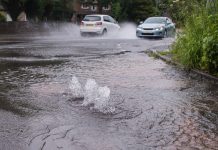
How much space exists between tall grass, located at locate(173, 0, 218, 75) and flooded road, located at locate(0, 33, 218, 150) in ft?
1.78

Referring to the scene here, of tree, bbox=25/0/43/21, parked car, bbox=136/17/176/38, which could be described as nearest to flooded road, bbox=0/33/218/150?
parked car, bbox=136/17/176/38

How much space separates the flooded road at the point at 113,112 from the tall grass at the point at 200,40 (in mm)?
541

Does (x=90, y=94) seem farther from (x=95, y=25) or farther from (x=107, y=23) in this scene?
(x=107, y=23)

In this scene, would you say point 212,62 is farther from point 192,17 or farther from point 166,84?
point 192,17

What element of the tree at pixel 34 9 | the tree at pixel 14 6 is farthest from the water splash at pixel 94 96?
the tree at pixel 34 9

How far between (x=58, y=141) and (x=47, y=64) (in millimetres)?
8329

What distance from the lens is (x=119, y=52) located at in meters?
18.7

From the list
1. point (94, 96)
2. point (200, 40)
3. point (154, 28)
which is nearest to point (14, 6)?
point (154, 28)

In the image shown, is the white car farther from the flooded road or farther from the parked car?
the flooded road

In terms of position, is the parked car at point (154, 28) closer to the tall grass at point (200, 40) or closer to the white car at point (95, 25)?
the white car at point (95, 25)

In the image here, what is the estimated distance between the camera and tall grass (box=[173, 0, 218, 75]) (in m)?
11.1

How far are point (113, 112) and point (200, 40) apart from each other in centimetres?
564

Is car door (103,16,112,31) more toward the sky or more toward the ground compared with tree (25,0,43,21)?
more toward the ground

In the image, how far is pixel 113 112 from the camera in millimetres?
7453
